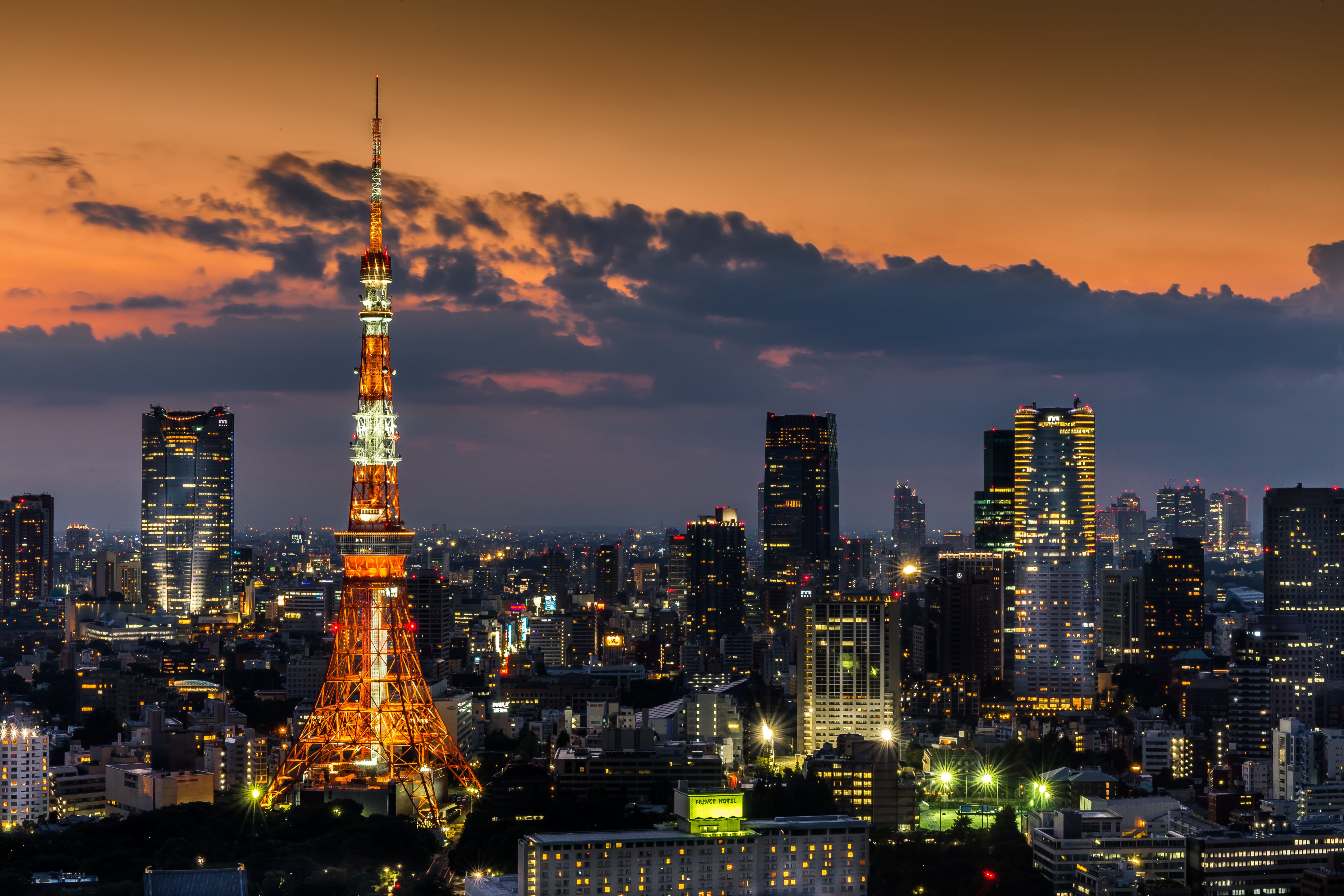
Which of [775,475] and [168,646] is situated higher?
[775,475]

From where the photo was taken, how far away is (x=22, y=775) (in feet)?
101

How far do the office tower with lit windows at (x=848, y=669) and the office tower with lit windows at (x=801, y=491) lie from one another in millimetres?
31417

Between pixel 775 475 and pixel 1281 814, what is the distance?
48.7 m

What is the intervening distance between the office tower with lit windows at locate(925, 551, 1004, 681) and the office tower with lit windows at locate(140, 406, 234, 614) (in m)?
35.2

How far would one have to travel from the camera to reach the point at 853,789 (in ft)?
100

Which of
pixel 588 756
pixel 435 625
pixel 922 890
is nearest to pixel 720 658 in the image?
pixel 435 625

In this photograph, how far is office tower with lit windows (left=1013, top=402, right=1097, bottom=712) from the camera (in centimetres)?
5459

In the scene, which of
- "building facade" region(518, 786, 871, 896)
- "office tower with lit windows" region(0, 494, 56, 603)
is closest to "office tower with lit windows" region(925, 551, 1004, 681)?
"building facade" region(518, 786, 871, 896)

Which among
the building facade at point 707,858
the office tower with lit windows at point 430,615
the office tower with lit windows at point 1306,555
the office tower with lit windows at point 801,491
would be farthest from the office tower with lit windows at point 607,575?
the building facade at point 707,858

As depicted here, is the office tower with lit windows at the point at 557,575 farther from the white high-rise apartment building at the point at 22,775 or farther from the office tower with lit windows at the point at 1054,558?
the white high-rise apartment building at the point at 22,775

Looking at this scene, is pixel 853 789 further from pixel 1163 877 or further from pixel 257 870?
pixel 257 870

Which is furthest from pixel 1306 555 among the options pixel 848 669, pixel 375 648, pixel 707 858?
pixel 707 858

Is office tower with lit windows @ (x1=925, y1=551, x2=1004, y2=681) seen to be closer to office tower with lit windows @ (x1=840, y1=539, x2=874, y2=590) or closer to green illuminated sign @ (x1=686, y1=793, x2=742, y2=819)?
office tower with lit windows @ (x1=840, y1=539, x2=874, y2=590)

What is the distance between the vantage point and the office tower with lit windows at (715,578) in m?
69.1
